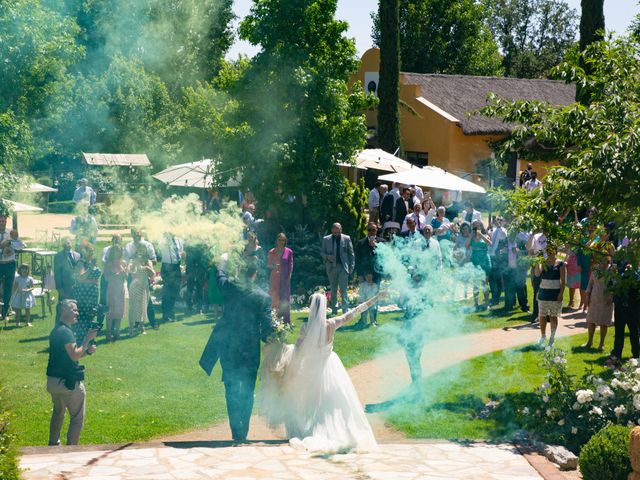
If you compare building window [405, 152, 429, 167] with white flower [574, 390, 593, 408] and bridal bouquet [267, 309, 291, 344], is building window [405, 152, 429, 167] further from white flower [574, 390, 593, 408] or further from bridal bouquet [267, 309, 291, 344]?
white flower [574, 390, 593, 408]

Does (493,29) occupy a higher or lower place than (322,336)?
higher

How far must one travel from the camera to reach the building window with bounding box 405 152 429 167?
3897 cm

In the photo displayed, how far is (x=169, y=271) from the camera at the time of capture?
17031 mm

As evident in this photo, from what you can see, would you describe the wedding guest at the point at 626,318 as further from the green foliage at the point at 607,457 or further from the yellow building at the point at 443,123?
the yellow building at the point at 443,123

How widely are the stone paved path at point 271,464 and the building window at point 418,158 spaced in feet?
97.8

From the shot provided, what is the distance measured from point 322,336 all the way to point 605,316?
647 centimetres

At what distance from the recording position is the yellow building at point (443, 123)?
37.6 meters

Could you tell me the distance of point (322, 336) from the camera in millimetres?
10156

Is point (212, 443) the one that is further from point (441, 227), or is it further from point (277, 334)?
point (441, 227)

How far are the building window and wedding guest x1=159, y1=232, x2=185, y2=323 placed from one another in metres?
23.3

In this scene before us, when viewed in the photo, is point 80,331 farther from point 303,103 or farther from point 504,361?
point 303,103

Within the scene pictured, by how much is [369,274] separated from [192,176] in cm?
682

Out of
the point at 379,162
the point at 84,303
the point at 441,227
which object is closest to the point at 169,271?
the point at 84,303

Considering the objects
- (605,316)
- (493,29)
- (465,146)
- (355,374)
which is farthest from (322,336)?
(493,29)
